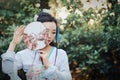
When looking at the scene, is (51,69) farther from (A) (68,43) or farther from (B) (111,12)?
(B) (111,12)

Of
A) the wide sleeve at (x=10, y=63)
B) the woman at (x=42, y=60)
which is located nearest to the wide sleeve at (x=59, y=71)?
the woman at (x=42, y=60)

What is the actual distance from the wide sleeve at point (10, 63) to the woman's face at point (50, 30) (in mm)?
A: 199

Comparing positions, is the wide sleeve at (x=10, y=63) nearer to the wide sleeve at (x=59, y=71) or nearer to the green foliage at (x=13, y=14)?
the wide sleeve at (x=59, y=71)

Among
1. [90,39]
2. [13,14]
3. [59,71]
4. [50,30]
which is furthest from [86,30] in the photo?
[59,71]

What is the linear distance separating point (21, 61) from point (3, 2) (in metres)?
0.77

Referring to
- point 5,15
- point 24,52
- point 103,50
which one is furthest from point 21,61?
point 103,50

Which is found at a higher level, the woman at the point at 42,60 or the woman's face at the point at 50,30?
the woman's face at the point at 50,30

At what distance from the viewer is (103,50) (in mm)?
2641

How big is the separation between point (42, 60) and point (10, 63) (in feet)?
0.53

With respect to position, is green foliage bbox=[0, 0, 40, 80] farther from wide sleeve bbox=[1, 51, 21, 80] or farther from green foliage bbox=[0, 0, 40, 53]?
wide sleeve bbox=[1, 51, 21, 80]

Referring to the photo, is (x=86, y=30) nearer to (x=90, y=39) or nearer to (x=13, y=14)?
(x=90, y=39)

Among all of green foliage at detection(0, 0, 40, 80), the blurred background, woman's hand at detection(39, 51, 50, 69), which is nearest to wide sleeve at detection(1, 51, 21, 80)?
woman's hand at detection(39, 51, 50, 69)

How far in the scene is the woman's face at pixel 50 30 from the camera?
1.89 m

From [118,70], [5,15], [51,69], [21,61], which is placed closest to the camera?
[51,69]
